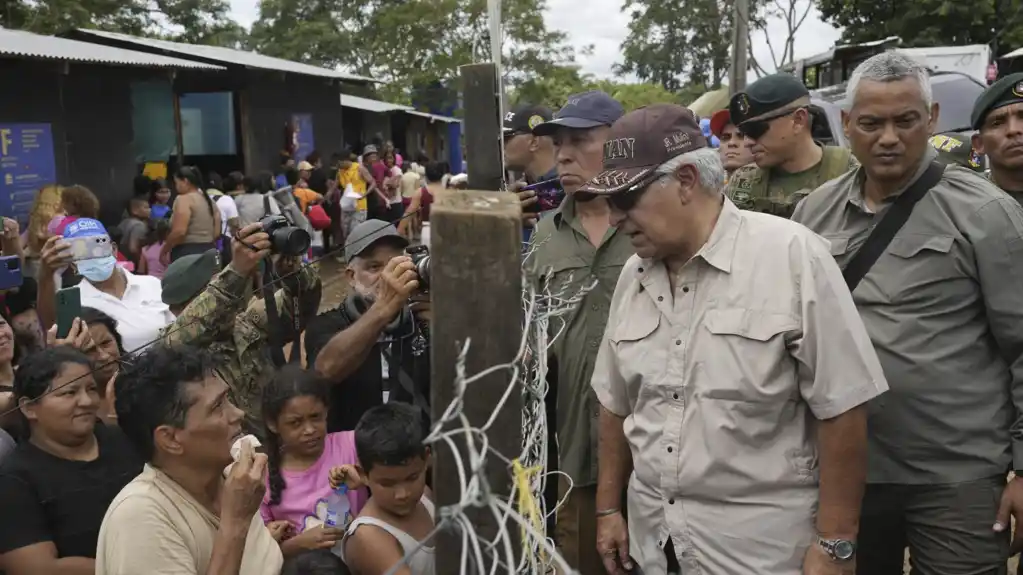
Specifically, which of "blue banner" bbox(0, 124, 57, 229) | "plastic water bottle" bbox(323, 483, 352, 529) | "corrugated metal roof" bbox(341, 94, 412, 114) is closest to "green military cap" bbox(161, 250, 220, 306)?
"plastic water bottle" bbox(323, 483, 352, 529)

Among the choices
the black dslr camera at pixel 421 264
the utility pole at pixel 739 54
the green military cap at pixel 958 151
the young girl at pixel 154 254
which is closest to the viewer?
the black dslr camera at pixel 421 264

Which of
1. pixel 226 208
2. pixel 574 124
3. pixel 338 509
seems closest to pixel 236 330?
pixel 338 509

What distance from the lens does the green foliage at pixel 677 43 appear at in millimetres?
36812

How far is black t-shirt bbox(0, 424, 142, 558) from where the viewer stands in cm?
230

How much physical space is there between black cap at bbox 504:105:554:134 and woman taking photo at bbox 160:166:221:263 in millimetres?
3681

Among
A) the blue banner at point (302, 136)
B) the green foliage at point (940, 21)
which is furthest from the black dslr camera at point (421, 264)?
the green foliage at point (940, 21)

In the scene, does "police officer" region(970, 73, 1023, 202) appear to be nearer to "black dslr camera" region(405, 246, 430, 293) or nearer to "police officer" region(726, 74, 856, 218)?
"police officer" region(726, 74, 856, 218)

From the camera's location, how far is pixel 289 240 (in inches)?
119

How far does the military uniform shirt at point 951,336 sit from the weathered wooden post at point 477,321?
128 cm

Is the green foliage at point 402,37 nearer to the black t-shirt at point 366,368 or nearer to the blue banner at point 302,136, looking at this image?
the blue banner at point 302,136

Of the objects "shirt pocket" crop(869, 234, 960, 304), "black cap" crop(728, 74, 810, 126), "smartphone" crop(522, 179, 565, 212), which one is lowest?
"shirt pocket" crop(869, 234, 960, 304)

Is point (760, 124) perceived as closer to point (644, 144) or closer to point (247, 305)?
point (644, 144)

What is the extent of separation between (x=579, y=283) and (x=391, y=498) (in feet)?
2.82

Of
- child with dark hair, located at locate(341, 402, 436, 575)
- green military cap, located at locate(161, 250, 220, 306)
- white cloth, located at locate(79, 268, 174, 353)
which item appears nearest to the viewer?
child with dark hair, located at locate(341, 402, 436, 575)
